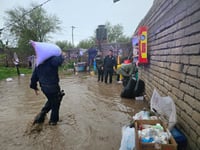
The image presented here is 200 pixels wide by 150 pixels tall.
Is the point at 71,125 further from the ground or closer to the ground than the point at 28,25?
closer to the ground

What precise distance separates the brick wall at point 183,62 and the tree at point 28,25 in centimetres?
2220

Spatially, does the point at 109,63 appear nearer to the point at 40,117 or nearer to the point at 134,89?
the point at 134,89

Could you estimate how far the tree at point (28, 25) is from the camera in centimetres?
2334

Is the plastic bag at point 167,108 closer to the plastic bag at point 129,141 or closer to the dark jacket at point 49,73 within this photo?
the plastic bag at point 129,141

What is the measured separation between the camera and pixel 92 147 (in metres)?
2.77

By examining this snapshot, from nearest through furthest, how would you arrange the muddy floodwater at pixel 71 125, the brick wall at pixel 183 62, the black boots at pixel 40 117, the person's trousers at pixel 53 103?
the brick wall at pixel 183 62
the muddy floodwater at pixel 71 125
the person's trousers at pixel 53 103
the black boots at pixel 40 117

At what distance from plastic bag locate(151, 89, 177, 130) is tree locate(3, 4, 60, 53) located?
74.5 ft

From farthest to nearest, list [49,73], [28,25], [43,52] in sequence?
[28,25] < [49,73] < [43,52]

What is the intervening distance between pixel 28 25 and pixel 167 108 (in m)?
24.9

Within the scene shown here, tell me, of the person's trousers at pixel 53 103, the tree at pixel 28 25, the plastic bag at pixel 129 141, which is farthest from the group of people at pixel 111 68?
the tree at pixel 28 25

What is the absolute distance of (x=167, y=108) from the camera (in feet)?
8.27

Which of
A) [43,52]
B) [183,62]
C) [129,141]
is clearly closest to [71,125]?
[43,52]

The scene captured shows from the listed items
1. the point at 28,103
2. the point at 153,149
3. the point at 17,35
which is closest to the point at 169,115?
the point at 153,149

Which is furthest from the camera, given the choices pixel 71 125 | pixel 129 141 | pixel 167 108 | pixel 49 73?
pixel 71 125
